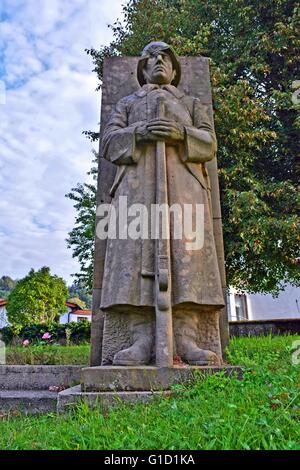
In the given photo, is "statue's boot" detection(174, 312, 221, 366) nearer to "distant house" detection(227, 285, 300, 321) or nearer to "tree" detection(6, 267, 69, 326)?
"tree" detection(6, 267, 69, 326)

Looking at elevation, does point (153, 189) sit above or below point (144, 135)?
below

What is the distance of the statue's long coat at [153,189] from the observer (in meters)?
3.55

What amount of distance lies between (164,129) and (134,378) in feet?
7.15

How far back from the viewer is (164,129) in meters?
3.85

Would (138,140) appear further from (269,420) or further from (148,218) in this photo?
(269,420)

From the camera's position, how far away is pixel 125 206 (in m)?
3.90

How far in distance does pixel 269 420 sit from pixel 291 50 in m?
10.3

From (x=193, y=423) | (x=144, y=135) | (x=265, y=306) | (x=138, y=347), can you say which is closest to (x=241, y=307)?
(x=265, y=306)

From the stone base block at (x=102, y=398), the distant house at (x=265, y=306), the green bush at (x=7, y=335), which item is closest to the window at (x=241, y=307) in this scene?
the distant house at (x=265, y=306)

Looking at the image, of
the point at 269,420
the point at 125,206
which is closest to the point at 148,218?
the point at 125,206

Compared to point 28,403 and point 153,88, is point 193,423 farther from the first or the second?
point 153,88

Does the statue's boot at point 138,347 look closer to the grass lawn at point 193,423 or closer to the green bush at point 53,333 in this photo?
the grass lawn at point 193,423
